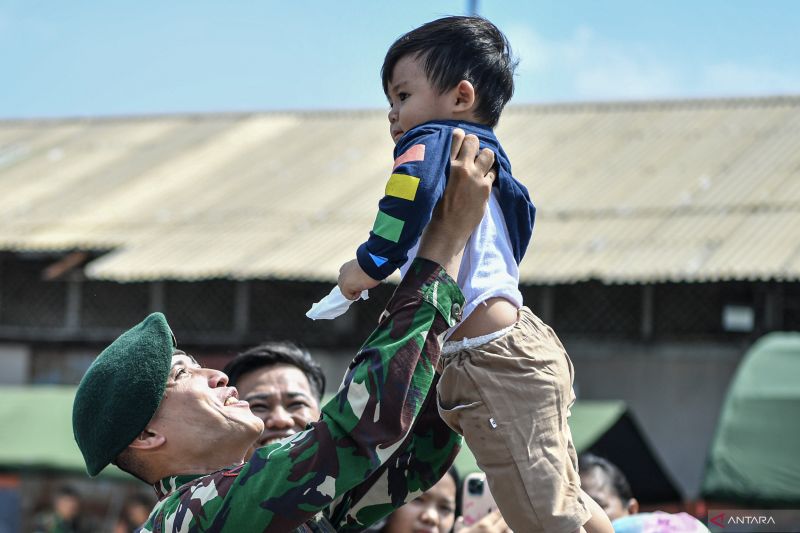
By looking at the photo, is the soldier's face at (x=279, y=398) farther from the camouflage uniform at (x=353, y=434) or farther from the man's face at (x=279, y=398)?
the camouflage uniform at (x=353, y=434)

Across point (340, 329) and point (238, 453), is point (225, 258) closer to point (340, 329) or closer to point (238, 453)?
point (340, 329)

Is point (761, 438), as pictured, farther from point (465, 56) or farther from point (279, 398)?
point (465, 56)

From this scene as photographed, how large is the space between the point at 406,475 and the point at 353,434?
1.85 ft

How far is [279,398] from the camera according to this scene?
13.5 feet

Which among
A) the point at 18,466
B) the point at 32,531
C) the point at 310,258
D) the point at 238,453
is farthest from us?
the point at 310,258

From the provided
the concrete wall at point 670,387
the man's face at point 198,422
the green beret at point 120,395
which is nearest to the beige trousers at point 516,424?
the man's face at point 198,422

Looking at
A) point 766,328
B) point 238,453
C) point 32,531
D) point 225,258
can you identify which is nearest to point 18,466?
point 32,531

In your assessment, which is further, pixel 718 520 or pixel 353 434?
pixel 718 520

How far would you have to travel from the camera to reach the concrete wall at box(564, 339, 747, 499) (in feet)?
43.1

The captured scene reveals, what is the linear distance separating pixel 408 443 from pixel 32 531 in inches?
403

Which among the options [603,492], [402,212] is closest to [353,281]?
[402,212]

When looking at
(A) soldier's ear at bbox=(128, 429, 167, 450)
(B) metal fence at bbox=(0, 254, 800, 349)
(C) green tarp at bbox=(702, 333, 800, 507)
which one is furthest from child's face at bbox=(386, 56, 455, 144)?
(B) metal fence at bbox=(0, 254, 800, 349)

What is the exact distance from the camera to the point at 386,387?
7.41ft

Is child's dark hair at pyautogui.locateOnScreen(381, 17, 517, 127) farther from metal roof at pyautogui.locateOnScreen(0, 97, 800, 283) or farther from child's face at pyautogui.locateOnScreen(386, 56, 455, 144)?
metal roof at pyautogui.locateOnScreen(0, 97, 800, 283)
